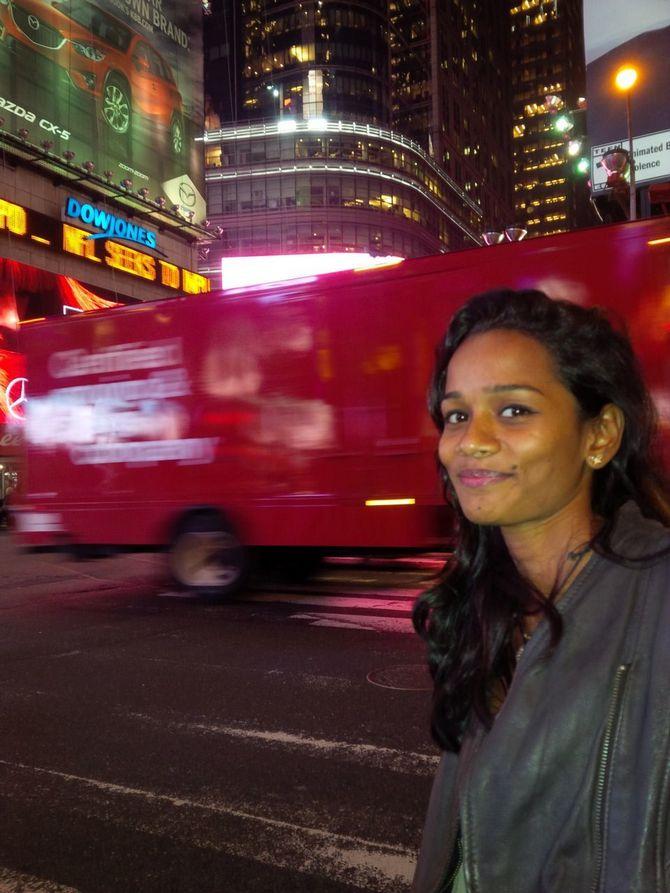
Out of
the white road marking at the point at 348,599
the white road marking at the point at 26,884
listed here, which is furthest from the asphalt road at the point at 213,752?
the white road marking at the point at 348,599

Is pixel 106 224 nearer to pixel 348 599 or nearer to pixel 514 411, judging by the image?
pixel 348 599

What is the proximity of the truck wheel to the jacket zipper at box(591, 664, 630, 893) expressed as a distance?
8163mm

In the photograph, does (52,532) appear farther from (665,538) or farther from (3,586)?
(665,538)

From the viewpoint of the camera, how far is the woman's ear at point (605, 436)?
1.47 m

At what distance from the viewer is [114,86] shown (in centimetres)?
3616

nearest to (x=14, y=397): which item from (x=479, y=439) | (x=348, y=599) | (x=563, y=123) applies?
(x=563, y=123)

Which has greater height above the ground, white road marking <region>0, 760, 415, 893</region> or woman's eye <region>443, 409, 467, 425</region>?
woman's eye <region>443, 409, 467, 425</region>

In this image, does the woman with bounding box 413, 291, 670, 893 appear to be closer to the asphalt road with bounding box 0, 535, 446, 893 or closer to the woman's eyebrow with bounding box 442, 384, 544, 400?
the woman's eyebrow with bounding box 442, 384, 544, 400

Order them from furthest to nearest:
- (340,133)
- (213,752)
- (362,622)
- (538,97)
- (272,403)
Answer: (538,97) < (340,133) < (272,403) < (362,622) < (213,752)

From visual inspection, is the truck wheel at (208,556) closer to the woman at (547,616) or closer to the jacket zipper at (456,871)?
the woman at (547,616)

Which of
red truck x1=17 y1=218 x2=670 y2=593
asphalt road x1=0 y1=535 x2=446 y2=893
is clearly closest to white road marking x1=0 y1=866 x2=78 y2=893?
asphalt road x1=0 y1=535 x2=446 y2=893

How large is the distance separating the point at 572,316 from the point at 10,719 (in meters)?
4.90

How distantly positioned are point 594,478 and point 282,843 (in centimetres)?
255

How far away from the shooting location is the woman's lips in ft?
4.76
